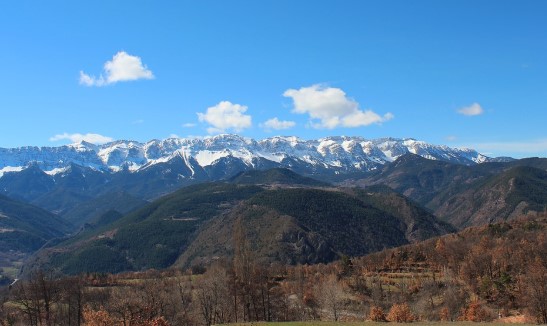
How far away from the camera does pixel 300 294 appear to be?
169m

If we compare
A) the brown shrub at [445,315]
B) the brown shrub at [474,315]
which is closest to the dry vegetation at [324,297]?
the brown shrub at [474,315]

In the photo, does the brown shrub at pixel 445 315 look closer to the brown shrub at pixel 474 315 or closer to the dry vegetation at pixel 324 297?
the dry vegetation at pixel 324 297

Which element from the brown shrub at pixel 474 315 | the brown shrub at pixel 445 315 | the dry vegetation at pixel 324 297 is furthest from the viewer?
the brown shrub at pixel 445 315

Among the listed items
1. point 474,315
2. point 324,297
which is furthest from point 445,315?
point 324,297

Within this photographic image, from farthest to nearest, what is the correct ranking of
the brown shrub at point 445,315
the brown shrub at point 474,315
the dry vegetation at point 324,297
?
1. the brown shrub at point 445,315
2. the dry vegetation at point 324,297
3. the brown shrub at point 474,315

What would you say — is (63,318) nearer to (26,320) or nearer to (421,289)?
(26,320)

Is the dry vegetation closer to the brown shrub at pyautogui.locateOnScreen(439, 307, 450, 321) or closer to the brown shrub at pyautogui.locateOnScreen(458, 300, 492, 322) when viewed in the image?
the brown shrub at pyautogui.locateOnScreen(458, 300, 492, 322)

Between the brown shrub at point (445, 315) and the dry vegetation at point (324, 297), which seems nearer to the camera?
the dry vegetation at point (324, 297)

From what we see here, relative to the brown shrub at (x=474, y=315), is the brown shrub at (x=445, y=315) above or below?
below

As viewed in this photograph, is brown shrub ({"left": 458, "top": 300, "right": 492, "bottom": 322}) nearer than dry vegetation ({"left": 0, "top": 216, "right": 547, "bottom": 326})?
Yes

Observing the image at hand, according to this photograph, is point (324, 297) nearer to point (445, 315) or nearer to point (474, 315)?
point (445, 315)

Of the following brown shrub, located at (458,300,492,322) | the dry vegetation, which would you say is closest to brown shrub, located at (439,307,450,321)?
the dry vegetation

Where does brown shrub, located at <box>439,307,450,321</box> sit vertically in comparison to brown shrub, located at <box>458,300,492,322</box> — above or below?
below

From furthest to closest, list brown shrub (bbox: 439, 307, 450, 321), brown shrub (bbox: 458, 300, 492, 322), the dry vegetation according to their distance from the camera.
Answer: brown shrub (bbox: 439, 307, 450, 321)
the dry vegetation
brown shrub (bbox: 458, 300, 492, 322)
